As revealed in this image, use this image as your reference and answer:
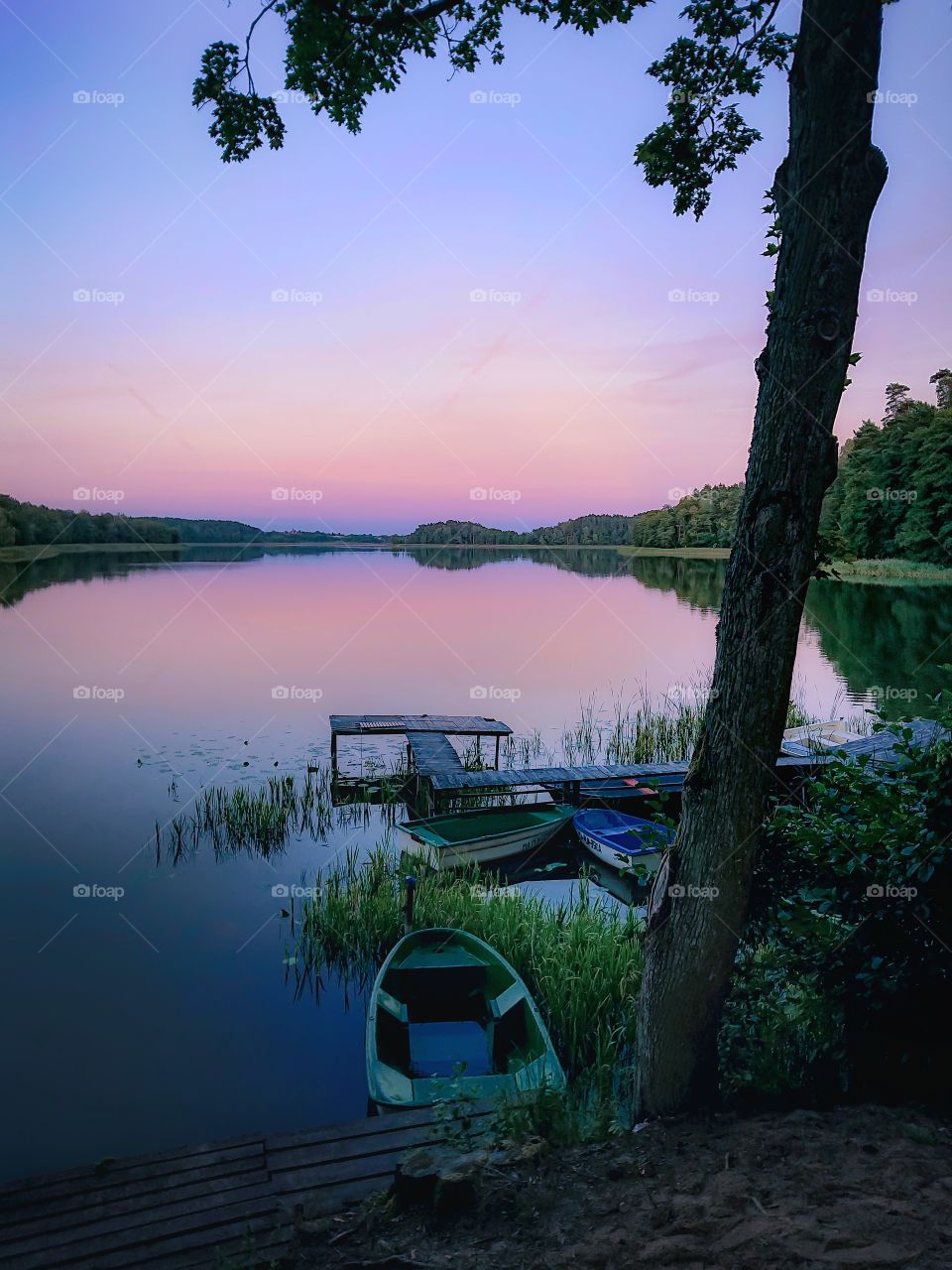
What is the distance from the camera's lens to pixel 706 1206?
3.56 m

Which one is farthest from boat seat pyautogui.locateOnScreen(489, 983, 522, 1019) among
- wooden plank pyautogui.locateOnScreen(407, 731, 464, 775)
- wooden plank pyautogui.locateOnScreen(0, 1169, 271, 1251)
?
wooden plank pyautogui.locateOnScreen(407, 731, 464, 775)

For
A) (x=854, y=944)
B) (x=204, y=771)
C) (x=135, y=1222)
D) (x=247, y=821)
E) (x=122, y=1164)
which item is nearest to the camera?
(x=854, y=944)

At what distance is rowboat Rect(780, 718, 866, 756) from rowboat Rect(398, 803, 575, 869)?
5.71m

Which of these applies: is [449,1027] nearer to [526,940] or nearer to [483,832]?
[526,940]

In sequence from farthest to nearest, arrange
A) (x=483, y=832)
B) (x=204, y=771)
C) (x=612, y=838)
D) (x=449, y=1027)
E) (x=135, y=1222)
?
(x=204, y=771) → (x=483, y=832) → (x=612, y=838) → (x=449, y=1027) → (x=135, y=1222)

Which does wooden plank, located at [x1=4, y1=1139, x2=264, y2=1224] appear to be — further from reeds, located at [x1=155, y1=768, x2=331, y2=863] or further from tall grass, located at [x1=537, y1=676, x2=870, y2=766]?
tall grass, located at [x1=537, y1=676, x2=870, y2=766]

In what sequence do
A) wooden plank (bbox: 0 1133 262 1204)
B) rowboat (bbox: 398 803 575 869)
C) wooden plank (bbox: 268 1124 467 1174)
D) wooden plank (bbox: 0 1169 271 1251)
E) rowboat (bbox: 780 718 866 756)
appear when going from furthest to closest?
rowboat (bbox: 780 718 866 756) → rowboat (bbox: 398 803 575 869) → wooden plank (bbox: 268 1124 467 1174) → wooden plank (bbox: 0 1133 262 1204) → wooden plank (bbox: 0 1169 271 1251)

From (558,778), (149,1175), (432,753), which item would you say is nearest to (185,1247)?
(149,1175)

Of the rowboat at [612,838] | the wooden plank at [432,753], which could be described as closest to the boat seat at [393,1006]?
the rowboat at [612,838]

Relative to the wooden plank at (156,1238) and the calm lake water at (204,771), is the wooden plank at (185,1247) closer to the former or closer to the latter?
the wooden plank at (156,1238)

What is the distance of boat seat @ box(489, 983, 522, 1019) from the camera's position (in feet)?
23.4

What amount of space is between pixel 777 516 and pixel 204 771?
48.5ft

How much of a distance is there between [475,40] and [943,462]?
2372 inches

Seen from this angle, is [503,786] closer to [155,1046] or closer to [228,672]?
[155,1046]
